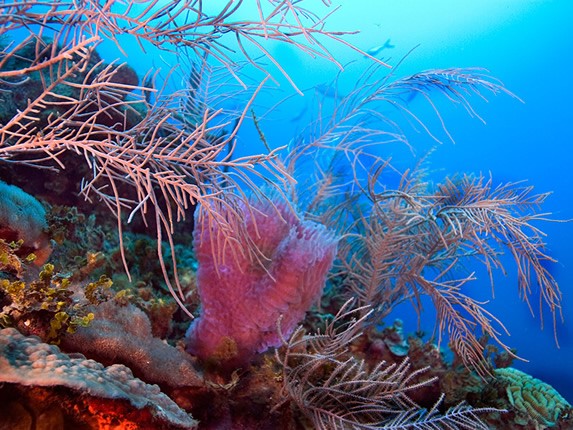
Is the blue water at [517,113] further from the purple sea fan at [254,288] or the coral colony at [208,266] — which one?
the purple sea fan at [254,288]

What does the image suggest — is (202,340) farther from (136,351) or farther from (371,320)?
(371,320)

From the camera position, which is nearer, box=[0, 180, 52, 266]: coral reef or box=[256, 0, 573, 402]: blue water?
box=[0, 180, 52, 266]: coral reef

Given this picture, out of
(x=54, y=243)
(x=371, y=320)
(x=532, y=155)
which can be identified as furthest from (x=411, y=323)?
(x=54, y=243)

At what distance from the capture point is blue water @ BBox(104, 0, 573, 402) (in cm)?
932

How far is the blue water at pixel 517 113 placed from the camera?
30.6 ft

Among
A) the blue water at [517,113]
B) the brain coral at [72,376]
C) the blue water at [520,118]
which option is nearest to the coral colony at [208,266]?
the brain coral at [72,376]

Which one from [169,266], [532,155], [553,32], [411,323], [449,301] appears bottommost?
[411,323]

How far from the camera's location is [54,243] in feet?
8.95

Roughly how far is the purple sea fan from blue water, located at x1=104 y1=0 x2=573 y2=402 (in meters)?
4.64

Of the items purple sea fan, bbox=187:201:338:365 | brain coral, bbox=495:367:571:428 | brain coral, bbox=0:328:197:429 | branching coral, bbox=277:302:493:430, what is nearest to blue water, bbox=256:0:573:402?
brain coral, bbox=495:367:571:428

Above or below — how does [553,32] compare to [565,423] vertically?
above

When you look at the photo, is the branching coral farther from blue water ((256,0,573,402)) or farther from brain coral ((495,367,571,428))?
blue water ((256,0,573,402))

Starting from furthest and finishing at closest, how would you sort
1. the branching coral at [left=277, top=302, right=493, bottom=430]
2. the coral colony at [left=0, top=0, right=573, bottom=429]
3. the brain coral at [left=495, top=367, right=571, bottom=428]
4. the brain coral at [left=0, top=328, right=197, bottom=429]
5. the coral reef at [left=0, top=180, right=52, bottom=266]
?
the brain coral at [left=495, top=367, right=571, bottom=428], the branching coral at [left=277, top=302, right=493, bottom=430], the coral reef at [left=0, top=180, right=52, bottom=266], the coral colony at [left=0, top=0, right=573, bottom=429], the brain coral at [left=0, top=328, right=197, bottom=429]

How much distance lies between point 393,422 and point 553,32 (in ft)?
40.7
